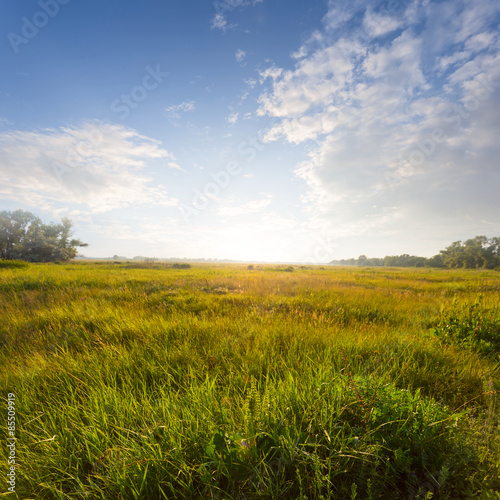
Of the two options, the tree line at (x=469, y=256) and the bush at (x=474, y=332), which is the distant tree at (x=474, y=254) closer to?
the tree line at (x=469, y=256)

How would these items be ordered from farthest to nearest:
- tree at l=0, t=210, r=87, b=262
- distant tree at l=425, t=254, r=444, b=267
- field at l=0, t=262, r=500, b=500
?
1. distant tree at l=425, t=254, r=444, b=267
2. tree at l=0, t=210, r=87, b=262
3. field at l=0, t=262, r=500, b=500

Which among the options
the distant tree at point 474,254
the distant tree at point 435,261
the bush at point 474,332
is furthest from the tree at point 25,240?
the distant tree at point 435,261

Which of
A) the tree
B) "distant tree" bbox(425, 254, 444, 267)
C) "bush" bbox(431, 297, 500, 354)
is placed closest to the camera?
"bush" bbox(431, 297, 500, 354)

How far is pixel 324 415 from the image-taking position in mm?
1526

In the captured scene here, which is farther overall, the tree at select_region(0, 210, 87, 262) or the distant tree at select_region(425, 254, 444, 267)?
the distant tree at select_region(425, 254, 444, 267)

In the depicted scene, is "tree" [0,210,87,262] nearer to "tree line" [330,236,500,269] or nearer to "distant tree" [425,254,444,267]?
"tree line" [330,236,500,269]

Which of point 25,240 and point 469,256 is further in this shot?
point 469,256

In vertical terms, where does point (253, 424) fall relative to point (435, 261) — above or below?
below

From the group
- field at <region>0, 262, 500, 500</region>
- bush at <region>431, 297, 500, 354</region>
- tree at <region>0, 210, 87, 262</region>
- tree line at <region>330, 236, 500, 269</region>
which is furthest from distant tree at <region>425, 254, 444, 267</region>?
tree at <region>0, 210, 87, 262</region>

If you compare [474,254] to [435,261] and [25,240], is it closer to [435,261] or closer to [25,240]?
[435,261]

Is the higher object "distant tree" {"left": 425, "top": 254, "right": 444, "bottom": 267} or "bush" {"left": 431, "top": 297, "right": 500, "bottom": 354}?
"distant tree" {"left": 425, "top": 254, "right": 444, "bottom": 267}

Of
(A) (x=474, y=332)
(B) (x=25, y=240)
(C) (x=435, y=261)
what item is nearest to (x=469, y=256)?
(C) (x=435, y=261)

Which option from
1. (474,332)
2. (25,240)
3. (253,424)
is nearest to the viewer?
(253,424)

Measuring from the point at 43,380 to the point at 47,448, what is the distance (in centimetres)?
120
